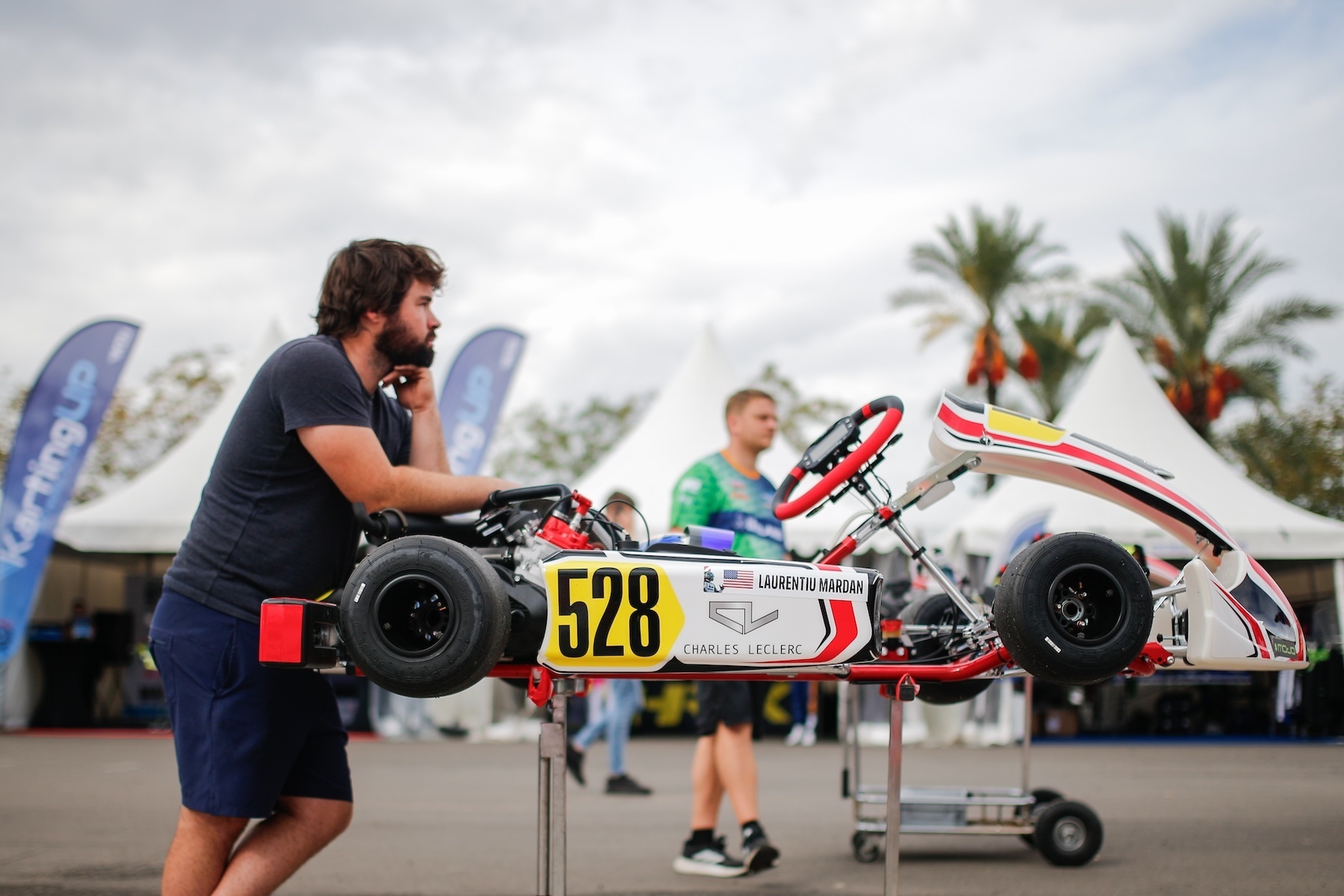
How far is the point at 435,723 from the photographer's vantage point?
14422mm

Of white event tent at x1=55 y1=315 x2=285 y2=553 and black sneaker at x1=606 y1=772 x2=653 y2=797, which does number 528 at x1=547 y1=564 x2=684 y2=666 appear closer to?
black sneaker at x1=606 y1=772 x2=653 y2=797

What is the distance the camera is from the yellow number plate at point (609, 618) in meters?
2.64

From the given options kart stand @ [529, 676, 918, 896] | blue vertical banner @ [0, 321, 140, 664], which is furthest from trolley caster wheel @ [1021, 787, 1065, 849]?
blue vertical banner @ [0, 321, 140, 664]

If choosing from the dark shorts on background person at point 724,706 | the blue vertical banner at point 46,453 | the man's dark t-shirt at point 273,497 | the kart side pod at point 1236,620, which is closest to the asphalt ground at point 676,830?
the dark shorts on background person at point 724,706

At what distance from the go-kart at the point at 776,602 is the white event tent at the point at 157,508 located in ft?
40.6

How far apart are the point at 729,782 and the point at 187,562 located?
2.78m

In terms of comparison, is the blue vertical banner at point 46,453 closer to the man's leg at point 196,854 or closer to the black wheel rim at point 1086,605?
the man's leg at point 196,854

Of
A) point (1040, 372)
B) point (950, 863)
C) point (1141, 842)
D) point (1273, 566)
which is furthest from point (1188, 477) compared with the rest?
point (1040, 372)

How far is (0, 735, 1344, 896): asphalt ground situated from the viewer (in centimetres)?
480

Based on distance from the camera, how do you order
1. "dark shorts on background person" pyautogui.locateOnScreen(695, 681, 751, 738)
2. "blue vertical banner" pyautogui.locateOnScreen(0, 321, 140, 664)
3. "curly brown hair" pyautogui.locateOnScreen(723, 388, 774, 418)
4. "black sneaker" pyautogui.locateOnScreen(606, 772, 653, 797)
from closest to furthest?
"dark shorts on background person" pyautogui.locateOnScreen(695, 681, 751, 738) → "curly brown hair" pyautogui.locateOnScreen(723, 388, 774, 418) → "black sneaker" pyautogui.locateOnScreen(606, 772, 653, 797) → "blue vertical banner" pyautogui.locateOnScreen(0, 321, 140, 664)

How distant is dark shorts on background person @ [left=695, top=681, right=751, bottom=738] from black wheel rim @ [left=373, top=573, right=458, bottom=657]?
8.12ft

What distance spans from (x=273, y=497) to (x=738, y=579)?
1131 mm

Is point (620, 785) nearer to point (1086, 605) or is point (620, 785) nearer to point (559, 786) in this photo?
point (559, 786)

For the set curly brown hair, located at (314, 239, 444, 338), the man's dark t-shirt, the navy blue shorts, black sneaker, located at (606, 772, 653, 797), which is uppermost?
curly brown hair, located at (314, 239, 444, 338)
